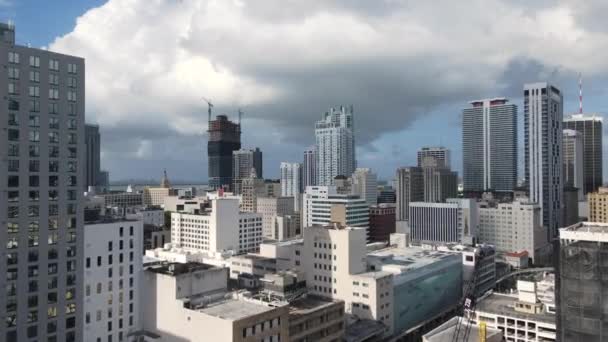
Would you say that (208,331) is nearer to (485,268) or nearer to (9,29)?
(9,29)

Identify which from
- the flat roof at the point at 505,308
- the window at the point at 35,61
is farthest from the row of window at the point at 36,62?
the flat roof at the point at 505,308

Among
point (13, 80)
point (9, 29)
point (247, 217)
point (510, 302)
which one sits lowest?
Result: point (510, 302)

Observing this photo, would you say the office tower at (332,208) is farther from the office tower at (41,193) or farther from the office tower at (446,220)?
the office tower at (41,193)

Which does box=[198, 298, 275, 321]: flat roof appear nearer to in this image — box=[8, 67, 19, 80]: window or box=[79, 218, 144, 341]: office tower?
box=[79, 218, 144, 341]: office tower

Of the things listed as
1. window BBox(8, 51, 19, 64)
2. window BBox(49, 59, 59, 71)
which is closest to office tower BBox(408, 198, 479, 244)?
window BBox(49, 59, 59, 71)

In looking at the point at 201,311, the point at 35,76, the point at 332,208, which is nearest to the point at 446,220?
the point at 332,208

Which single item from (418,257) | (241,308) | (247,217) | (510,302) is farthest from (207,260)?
(510,302)
